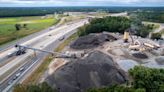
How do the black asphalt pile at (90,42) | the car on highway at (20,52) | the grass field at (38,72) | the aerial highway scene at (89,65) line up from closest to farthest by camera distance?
the aerial highway scene at (89,65) < the grass field at (38,72) < the black asphalt pile at (90,42) < the car on highway at (20,52)

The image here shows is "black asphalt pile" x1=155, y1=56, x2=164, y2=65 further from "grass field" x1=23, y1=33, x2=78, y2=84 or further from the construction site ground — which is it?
"grass field" x1=23, y1=33, x2=78, y2=84

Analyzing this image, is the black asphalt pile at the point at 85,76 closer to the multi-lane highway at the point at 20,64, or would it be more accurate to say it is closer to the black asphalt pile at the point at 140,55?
the multi-lane highway at the point at 20,64

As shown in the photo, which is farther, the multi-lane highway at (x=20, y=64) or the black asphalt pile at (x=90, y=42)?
the black asphalt pile at (x=90, y=42)

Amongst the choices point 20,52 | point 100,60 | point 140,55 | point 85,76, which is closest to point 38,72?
point 100,60

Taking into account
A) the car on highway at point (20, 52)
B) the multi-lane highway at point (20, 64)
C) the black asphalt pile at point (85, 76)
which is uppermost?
the black asphalt pile at point (85, 76)

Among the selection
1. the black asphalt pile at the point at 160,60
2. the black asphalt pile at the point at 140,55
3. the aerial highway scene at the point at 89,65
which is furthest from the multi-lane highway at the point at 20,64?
the black asphalt pile at the point at 160,60

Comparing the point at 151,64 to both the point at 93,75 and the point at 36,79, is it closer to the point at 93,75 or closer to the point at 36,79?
the point at 93,75

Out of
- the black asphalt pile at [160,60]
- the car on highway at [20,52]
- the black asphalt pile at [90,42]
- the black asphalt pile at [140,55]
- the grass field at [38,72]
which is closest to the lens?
the grass field at [38,72]

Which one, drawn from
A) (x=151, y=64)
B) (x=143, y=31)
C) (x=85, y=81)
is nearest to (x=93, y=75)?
(x=85, y=81)

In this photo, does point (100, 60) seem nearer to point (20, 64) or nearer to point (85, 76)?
point (85, 76)
